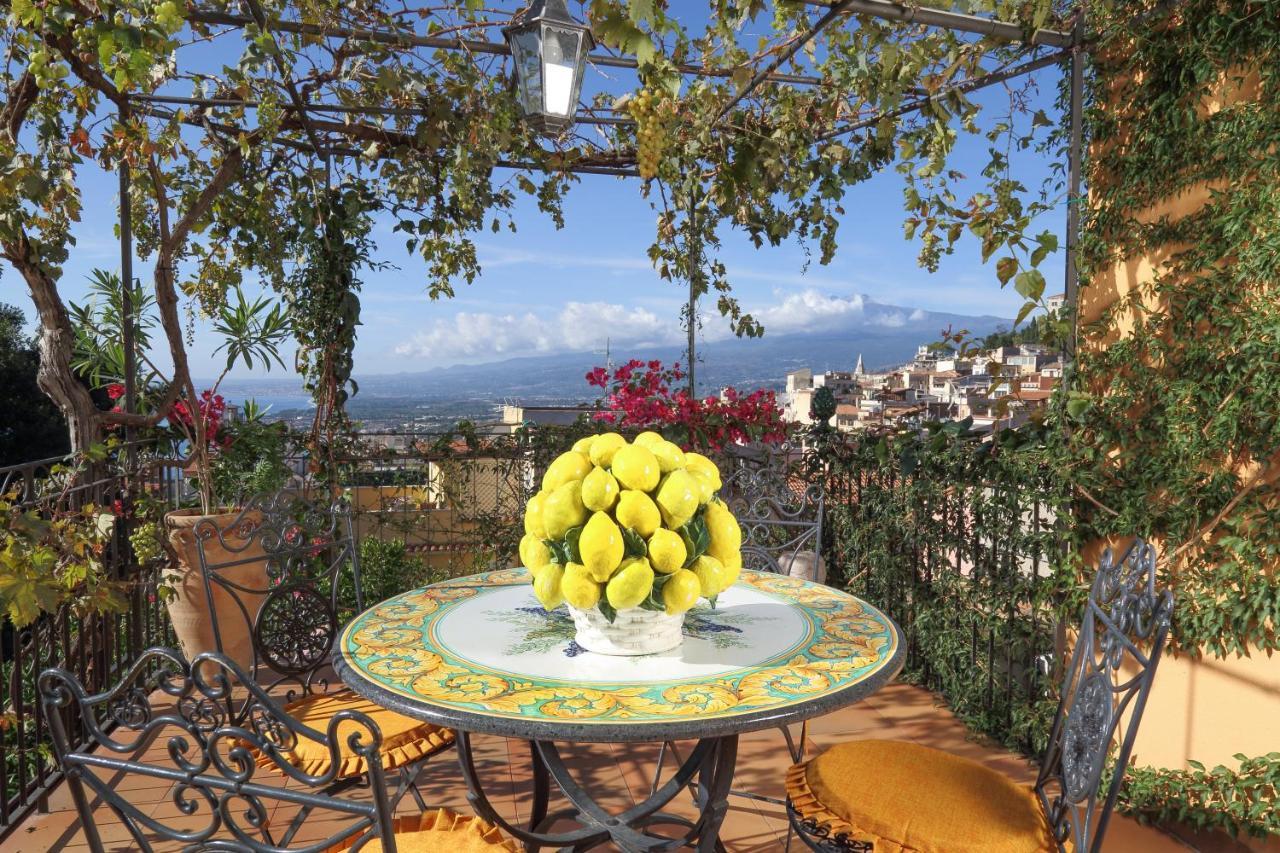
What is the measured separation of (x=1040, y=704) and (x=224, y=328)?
4398 mm

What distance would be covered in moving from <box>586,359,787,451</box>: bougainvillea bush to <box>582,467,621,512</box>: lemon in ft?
10.6

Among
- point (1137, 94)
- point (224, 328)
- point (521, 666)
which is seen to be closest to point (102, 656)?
point (224, 328)

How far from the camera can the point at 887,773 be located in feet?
5.55

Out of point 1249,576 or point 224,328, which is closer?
point 1249,576

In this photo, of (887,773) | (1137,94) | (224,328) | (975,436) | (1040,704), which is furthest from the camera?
(224,328)

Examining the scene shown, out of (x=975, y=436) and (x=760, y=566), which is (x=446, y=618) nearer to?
(x=760, y=566)

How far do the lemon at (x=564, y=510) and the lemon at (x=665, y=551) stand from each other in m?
0.14

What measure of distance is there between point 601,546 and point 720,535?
26cm

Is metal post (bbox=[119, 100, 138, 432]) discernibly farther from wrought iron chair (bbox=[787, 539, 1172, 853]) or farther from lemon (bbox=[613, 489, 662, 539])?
wrought iron chair (bbox=[787, 539, 1172, 853])

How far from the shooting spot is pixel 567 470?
1479mm

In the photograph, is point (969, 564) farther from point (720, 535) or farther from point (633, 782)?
point (720, 535)

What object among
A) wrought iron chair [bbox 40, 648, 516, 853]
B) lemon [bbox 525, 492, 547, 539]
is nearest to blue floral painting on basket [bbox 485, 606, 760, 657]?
lemon [bbox 525, 492, 547, 539]

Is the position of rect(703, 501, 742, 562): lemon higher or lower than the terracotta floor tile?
higher

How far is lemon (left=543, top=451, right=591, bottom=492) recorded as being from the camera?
148cm
